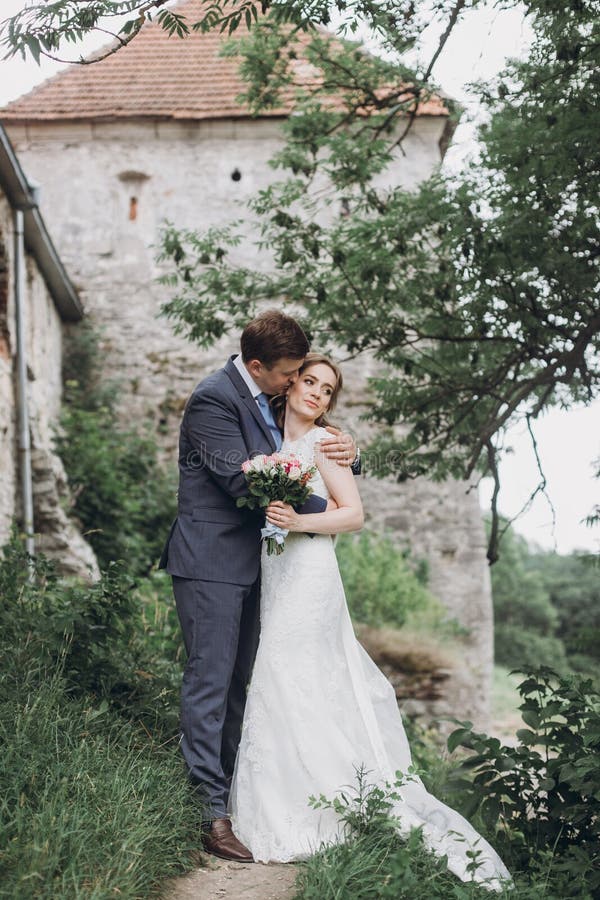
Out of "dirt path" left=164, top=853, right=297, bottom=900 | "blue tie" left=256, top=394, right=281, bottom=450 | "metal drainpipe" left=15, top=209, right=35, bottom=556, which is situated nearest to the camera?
"dirt path" left=164, top=853, right=297, bottom=900

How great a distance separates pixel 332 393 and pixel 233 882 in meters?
2.13

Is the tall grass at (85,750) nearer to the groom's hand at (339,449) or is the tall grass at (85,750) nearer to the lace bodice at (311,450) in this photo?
the lace bodice at (311,450)

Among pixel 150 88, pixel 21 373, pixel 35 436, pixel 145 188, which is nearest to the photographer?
pixel 21 373

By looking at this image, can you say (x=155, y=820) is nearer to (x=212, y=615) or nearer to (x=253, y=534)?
(x=212, y=615)

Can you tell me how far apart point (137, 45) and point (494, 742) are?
13.2 meters

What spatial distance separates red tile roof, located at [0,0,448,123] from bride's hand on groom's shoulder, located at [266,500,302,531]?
9494 millimetres

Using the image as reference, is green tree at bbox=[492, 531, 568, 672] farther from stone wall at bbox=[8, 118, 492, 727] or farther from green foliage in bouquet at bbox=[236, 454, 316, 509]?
green foliage in bouquet at bbox=[236, 454, 316, 509]

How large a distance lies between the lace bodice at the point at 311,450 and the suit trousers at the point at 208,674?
562mm

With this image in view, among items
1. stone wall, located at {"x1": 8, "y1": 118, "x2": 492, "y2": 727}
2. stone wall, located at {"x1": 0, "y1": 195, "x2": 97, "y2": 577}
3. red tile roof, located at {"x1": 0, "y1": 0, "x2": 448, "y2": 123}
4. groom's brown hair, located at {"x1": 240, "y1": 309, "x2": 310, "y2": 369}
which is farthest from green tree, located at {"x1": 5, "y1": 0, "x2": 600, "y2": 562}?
red tile roof, located at {"x1": 0, "y1": 0, "x2": 448, "y2": 123}

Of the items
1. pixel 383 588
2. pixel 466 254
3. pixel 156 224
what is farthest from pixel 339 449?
pixel 156 224

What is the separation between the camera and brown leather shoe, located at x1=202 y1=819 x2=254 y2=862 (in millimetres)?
3555

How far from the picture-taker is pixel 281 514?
3.72 metres

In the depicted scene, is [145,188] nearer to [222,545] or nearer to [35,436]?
[35,436]

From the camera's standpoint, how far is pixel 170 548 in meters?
3.96
